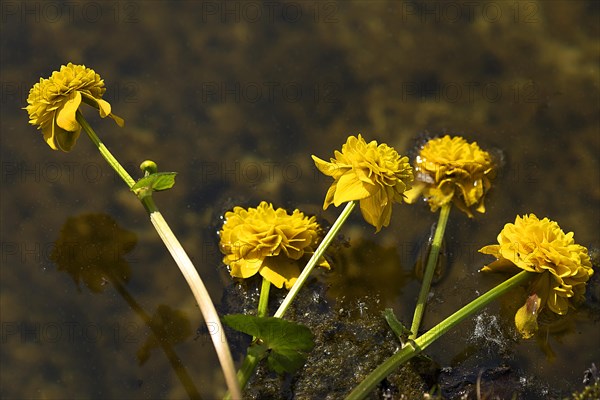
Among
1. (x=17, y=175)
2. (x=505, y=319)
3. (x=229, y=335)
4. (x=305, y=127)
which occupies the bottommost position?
(x=505, y=319)

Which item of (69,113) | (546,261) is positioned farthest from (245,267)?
(546,261)

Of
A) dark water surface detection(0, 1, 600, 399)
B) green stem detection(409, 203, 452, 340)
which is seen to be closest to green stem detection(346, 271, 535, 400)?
green stem detection(409, 203, 452, 340)

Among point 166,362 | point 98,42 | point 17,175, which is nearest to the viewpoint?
point 166,362

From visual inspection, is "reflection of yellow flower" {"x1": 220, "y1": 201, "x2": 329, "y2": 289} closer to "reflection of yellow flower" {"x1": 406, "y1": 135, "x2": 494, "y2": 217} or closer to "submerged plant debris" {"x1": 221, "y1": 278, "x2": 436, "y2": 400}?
"submerged plant debris" {"x1": 221, "y1": 278, "x2": 436, "y2": 400}

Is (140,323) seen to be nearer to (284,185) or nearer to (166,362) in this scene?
(166,362)

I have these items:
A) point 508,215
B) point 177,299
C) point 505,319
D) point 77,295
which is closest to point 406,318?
point 505,319

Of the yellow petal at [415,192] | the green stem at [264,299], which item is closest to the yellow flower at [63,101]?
the green stem at [264,299]
